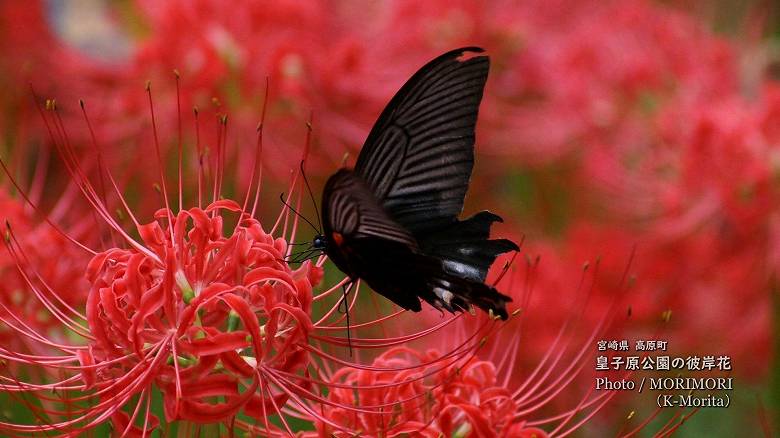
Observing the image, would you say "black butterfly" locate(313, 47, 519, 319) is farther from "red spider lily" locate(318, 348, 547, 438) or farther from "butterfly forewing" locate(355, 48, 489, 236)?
"red spider lily" locate(318, 348, 547, 438)

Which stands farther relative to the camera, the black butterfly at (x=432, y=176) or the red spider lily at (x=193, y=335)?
the black butterfly at (x=432, y=176)

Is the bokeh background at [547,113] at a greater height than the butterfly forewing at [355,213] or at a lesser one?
greater

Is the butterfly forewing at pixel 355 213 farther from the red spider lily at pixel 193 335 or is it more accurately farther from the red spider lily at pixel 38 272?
the red spider lily at pixel 38 272

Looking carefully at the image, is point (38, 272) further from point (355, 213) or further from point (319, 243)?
point (355, 213)

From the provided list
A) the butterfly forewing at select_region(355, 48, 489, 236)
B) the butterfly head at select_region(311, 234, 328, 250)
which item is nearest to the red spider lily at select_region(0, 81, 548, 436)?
the butterfly head at select_region(311, 234, 328, 250)

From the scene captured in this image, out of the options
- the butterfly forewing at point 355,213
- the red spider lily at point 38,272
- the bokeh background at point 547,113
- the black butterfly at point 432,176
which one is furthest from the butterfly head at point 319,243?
the bokeh background at point 547,113

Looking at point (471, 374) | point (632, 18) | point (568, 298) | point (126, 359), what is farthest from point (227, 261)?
point (632, 18)
